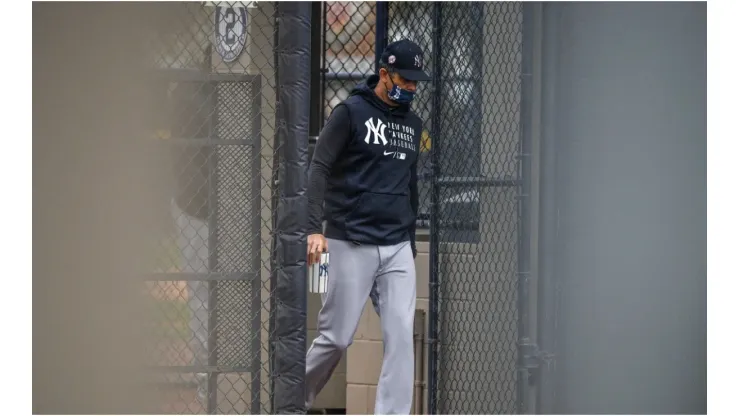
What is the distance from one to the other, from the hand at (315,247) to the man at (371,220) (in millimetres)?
240

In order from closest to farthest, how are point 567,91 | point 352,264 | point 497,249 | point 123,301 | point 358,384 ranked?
point 123,301 → point 352,264 → point 567,91 → point 497,249 → point 358,384

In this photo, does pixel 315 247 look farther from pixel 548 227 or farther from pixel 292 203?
pixel 548 227

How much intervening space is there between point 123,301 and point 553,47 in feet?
10.8

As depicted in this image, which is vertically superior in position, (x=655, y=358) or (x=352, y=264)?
(x=352, y=264)

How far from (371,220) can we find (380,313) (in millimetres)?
493

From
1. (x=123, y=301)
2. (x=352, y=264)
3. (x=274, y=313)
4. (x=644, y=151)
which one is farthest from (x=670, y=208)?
(x=123, y=301)

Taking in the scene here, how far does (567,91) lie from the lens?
20.3 ft

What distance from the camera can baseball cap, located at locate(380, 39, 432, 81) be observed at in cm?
579

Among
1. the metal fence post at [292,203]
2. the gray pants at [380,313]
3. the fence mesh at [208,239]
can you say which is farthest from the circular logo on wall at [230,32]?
the metal fence post at [292,203]

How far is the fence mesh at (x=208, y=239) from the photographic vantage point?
565 centimetres

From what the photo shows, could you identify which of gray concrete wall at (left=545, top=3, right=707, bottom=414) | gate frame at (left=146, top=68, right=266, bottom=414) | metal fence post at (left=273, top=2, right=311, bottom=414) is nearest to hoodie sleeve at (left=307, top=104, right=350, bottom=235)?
gate frame at (left=146, top=68, right=266, bottom=414)

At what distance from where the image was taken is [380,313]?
5910 millimetres

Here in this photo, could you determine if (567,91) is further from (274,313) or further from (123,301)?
(123,301)

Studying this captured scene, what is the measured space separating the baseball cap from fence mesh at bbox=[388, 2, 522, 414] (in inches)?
34.1
